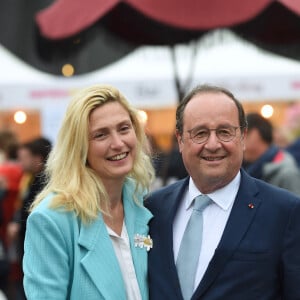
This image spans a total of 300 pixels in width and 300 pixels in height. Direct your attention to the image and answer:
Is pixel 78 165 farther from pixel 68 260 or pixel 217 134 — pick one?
pixel 217 134

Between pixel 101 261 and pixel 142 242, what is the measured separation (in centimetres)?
22

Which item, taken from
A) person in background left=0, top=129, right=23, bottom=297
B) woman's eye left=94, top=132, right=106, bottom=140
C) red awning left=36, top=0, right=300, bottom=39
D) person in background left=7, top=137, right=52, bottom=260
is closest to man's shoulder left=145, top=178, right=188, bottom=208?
woman's eye left=94, top=132, right=106, bottom=140

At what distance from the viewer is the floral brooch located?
3459mm

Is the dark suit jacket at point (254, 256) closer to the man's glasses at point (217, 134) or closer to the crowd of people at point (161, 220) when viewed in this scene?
the crowd of people at point (161, 220)

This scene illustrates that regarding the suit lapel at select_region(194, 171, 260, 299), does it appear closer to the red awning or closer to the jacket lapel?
the jacket lapel

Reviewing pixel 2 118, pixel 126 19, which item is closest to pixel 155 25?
pixel 126 19

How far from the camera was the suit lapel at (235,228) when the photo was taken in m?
3.20

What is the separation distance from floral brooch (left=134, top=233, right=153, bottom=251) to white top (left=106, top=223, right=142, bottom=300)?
37mm

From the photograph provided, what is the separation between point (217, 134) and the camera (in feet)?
10.8

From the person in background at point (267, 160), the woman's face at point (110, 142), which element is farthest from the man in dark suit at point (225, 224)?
the person in background at point (267, 160)

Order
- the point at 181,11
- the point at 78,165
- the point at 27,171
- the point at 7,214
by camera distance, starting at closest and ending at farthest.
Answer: the point at 78,165
the point at 181,11
the point at 7,214
the point at 27,171

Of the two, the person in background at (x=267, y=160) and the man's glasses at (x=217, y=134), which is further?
the person in background at (x=267, y=160)

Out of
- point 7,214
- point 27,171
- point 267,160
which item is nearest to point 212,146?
point 267,160

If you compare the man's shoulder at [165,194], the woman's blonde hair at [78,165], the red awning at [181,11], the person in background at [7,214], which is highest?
the red awning at [181,11]
